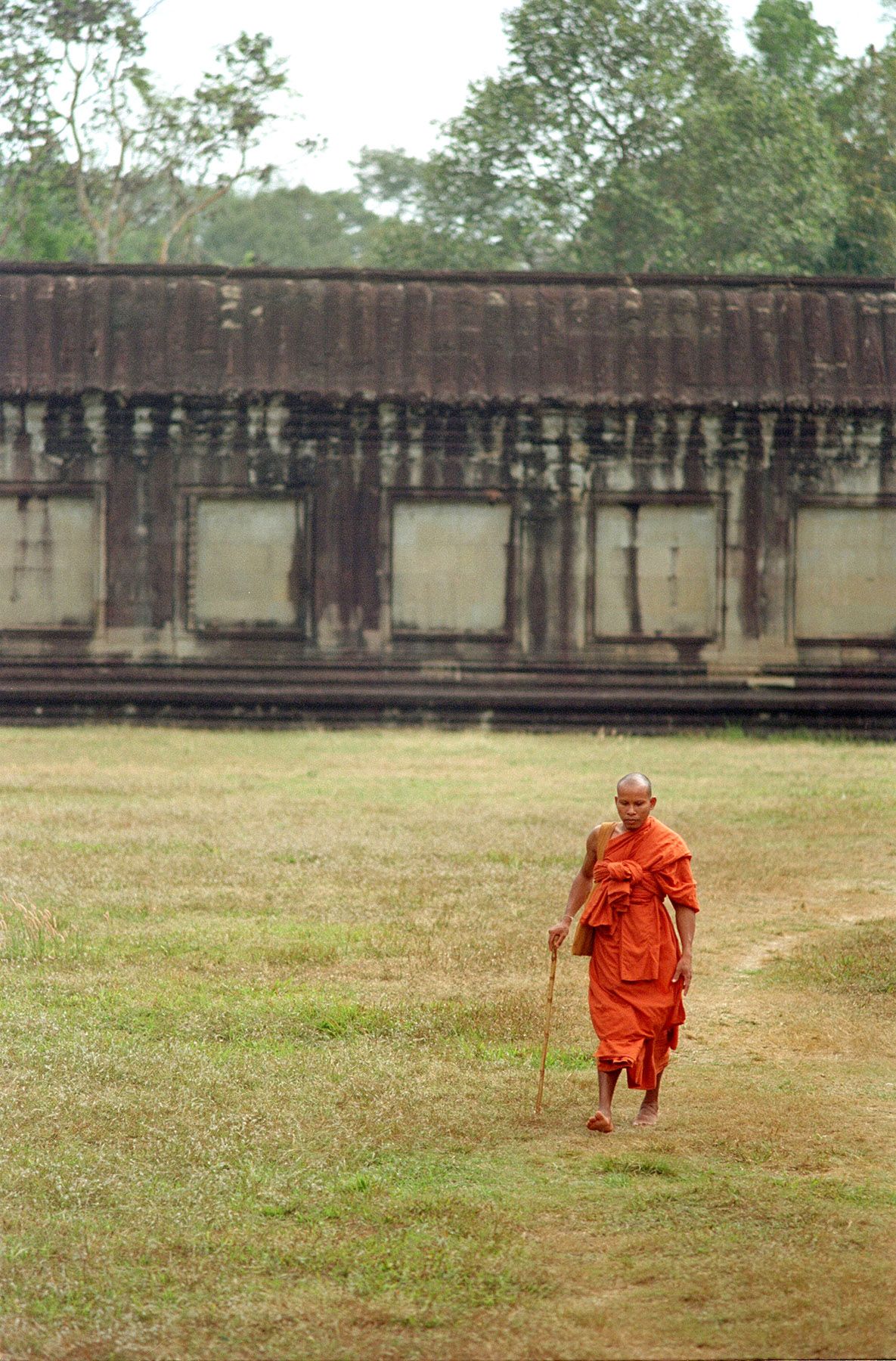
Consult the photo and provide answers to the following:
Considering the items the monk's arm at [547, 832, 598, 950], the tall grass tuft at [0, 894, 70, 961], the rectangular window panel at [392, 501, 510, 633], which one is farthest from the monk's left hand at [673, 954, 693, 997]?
the rectangular window panel at [392, 501, 510, 633]

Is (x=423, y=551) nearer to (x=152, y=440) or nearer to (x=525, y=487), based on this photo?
(x=525, y=487)

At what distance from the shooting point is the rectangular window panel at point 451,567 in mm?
19547

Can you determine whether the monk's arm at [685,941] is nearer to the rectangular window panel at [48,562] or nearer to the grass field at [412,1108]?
the grass field at [412,1108]

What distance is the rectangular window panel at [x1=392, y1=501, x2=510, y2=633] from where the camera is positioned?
1955cm

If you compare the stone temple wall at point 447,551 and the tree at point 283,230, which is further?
the tree at point 283,230

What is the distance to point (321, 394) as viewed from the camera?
63.1 ft

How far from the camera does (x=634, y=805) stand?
6410 millimetres

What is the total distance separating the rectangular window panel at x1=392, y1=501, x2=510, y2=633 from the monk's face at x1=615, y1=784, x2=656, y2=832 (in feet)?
43.2

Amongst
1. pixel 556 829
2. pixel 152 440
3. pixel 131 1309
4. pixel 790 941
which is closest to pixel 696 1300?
pixel 131 1309

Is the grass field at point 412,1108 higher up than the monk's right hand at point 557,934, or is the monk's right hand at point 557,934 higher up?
the monk's right hand at point 557,934

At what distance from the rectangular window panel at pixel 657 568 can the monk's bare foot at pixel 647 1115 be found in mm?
13671

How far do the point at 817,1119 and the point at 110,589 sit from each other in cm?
1475

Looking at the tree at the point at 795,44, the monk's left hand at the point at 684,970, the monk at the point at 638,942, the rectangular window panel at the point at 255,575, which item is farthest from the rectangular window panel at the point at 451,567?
the tree at the point at 795,44

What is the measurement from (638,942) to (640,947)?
0.02 metres
